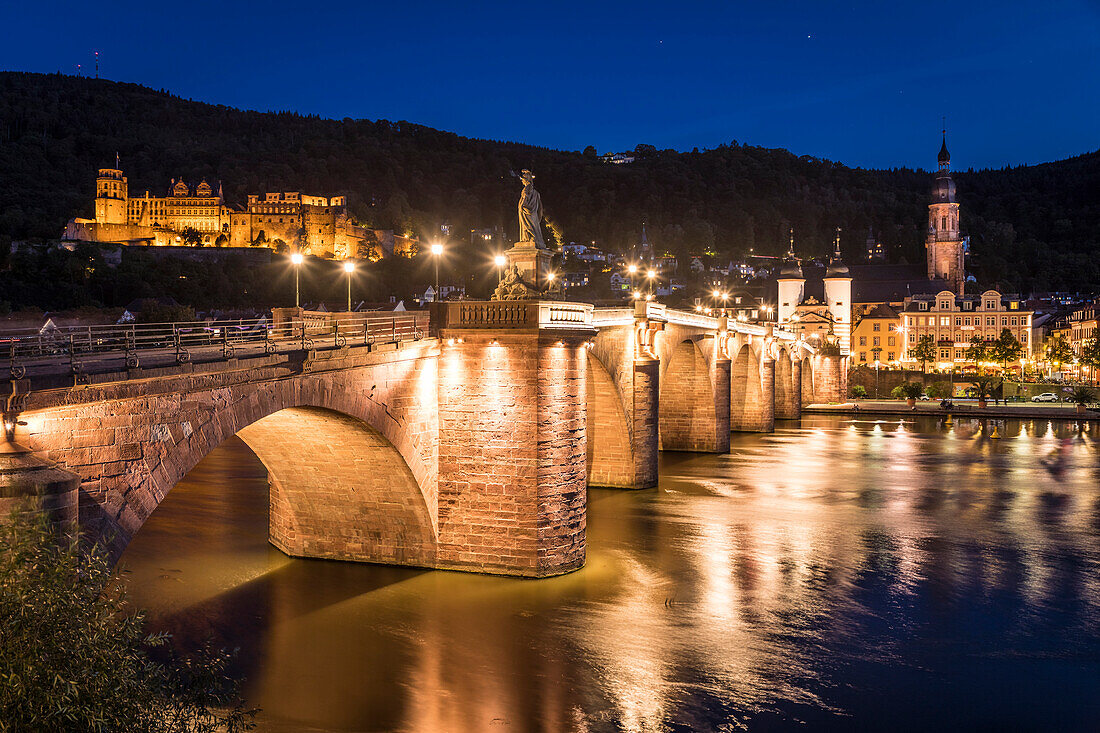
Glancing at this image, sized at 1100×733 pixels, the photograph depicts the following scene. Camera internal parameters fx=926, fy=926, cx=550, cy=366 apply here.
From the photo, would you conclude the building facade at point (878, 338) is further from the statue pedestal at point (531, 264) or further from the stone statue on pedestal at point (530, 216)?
the statue pedestal at point (531, 264)

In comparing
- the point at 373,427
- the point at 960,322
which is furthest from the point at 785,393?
the point at 373,427

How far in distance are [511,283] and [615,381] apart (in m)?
11.1

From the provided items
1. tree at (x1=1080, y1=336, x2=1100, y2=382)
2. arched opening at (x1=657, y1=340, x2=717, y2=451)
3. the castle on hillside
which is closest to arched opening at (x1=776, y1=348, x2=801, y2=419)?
arched opening at (x1=657, y1=340, x2=717, y2=451)

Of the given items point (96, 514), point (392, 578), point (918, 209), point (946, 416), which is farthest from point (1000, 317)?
point (96, 514)

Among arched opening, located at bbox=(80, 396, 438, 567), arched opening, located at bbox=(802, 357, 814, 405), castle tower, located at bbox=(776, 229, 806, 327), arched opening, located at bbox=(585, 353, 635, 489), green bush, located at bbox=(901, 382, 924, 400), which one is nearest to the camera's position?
arched opening, located at bbox=(80, 396, 438, 567)

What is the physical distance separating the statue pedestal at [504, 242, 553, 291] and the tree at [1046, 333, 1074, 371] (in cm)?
8887

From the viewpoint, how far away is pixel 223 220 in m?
165

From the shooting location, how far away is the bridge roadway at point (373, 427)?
545 inches

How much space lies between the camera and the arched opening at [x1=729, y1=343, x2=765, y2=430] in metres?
60.7

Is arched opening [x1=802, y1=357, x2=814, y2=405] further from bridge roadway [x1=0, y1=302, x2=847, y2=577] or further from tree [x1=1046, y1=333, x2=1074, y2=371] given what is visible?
bridge roadway [x1=0, y1=302, x2=847, y2=577]

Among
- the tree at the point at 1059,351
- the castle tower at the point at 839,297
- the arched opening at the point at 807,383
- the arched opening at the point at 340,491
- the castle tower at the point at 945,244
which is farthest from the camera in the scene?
the castle tower at the point at 945,244

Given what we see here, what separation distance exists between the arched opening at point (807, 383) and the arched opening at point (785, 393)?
36.8 feet

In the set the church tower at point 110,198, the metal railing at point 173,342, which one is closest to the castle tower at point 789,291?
the metal railing at point 173,342

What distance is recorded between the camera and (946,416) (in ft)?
236
